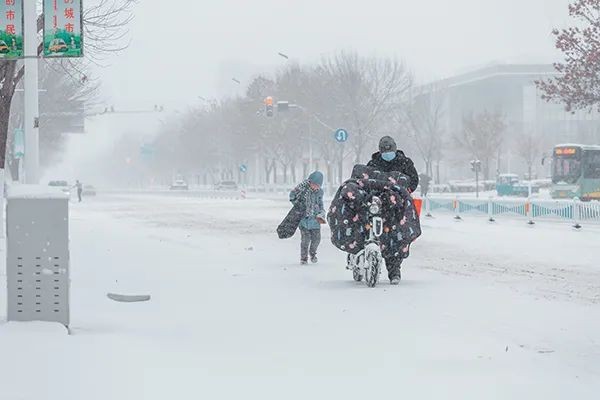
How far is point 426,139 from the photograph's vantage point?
283ft

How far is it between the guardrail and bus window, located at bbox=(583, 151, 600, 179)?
38.9ft

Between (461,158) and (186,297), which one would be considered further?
(461,158)

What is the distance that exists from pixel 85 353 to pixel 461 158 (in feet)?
298

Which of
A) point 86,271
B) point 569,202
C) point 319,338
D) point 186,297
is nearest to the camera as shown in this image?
point 319,338

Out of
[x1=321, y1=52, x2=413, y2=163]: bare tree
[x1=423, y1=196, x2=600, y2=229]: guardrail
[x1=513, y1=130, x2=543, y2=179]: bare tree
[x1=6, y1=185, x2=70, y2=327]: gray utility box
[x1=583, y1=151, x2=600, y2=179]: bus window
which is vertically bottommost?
[x1=423, y1=196, x2=600, y2=229]: guardrail

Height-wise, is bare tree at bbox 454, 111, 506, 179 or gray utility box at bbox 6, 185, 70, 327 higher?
bare tree at bbox 454, 111, 506, 179

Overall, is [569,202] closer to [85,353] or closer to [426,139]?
[85,353]

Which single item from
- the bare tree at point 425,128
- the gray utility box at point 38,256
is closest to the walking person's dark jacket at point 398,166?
the gray utility box at point 38,256

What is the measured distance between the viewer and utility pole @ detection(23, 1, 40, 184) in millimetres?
12211

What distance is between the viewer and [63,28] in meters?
12.4

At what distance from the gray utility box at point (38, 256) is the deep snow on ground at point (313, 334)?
21cm

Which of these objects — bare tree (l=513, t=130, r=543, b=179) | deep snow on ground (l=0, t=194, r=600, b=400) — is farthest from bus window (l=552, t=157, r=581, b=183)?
bare tree (l=513, t=130, r=543, b=179)

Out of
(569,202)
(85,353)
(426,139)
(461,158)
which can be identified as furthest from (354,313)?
(461,158)

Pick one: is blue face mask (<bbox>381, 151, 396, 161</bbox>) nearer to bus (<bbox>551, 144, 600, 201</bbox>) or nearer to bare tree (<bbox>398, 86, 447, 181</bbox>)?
bus (<bbox>551, 144, 600, 201</bbox>)
